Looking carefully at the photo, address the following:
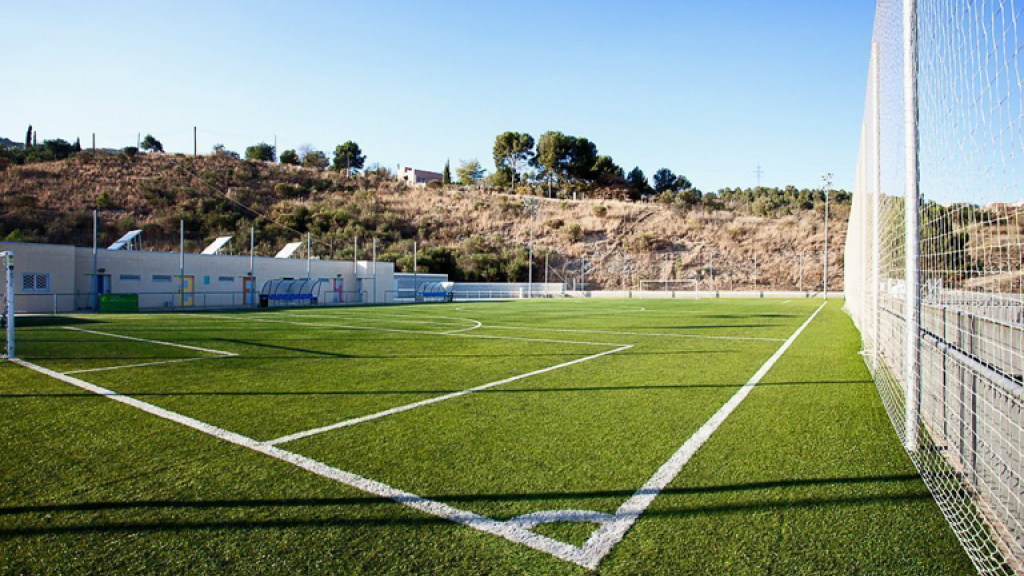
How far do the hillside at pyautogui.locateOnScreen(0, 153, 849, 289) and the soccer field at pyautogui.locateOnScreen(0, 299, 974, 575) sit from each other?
5112 centimetres

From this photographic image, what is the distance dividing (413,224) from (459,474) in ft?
226

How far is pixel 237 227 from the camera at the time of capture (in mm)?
59344

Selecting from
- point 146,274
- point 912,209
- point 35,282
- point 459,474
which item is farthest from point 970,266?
point 146,274

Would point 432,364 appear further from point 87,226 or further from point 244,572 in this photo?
point 87,226

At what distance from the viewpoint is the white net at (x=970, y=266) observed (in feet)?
9.23

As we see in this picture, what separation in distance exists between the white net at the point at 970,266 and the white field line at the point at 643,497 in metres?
1.49

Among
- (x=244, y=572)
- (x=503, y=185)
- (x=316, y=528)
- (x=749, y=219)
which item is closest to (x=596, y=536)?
(x=316, y=528)

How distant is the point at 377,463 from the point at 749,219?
74643 millimetres

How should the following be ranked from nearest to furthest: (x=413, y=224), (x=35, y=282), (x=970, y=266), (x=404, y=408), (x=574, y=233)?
(x=970, y=266)
(x=404, y=408)
(x=35, y=282)
(x=574, y=233)
(x=413, y=224)

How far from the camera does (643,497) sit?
11.3ft

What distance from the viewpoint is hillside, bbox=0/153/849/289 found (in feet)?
187

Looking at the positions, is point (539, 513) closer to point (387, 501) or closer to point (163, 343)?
point (387, 501)

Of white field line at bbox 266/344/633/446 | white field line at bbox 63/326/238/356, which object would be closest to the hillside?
white field line at bbox 63/326/238/356

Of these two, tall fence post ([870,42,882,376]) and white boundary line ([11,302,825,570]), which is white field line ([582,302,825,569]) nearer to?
white boundary line ([11,302,825,570])
